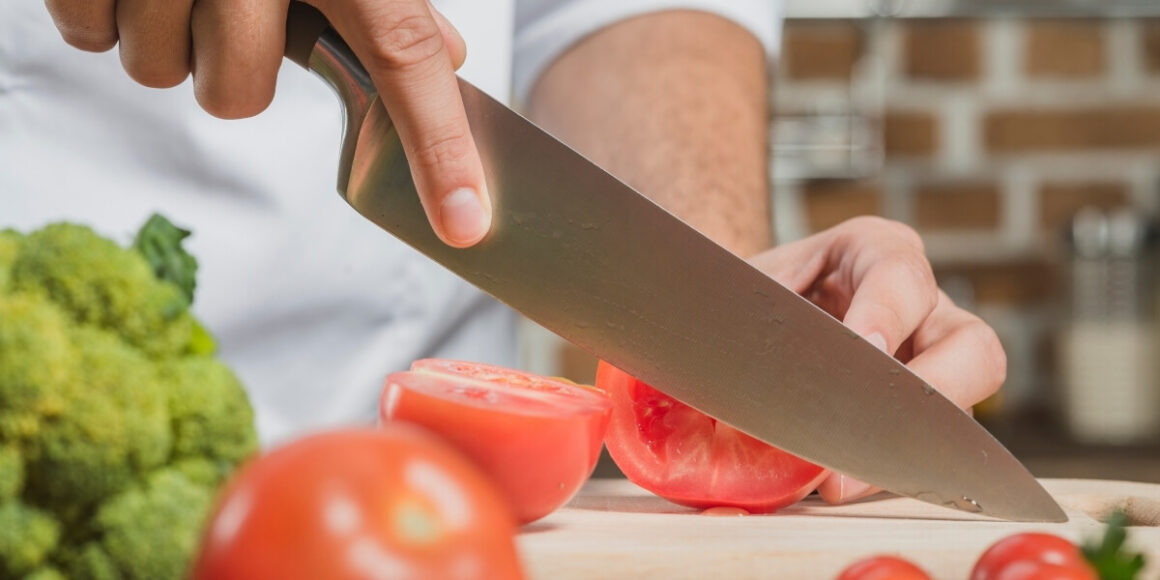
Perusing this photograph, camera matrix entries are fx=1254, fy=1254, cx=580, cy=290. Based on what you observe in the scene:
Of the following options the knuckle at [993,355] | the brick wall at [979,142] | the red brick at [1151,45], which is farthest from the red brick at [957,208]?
the knuckle at [993,355]

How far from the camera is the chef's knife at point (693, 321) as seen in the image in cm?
83

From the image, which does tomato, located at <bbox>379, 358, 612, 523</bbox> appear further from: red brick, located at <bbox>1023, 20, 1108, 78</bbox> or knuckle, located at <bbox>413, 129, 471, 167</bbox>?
red brick, located at <bbox>1023, 20, 1108, 78</bbox>

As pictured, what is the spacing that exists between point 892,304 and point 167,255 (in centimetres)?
54

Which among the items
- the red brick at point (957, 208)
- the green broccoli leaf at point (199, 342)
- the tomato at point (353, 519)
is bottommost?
the red brick at point (957, 208)

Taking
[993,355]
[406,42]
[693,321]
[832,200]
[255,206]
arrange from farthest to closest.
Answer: [832,200]
[255,206]
[993,355]
[693,321]
[406,42]

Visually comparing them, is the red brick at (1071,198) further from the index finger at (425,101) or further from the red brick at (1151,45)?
the index finger at (425,101)

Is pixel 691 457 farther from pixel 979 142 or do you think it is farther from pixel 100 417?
pixel 979 142

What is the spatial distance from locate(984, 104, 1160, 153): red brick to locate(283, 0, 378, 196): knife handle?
192 cm

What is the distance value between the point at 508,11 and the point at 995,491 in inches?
27.4

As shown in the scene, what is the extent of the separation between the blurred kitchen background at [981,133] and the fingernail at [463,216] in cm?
171

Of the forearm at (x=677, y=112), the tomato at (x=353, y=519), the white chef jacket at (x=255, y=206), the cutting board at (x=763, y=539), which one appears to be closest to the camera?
the tomato at (x=353, y=519)

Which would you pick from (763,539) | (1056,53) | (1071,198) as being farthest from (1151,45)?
(763,539)

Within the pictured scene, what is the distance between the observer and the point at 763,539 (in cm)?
73

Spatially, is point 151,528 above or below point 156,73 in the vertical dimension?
below
